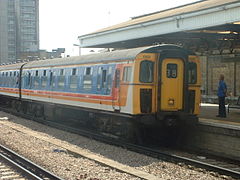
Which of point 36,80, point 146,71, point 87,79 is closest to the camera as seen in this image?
point 146,71

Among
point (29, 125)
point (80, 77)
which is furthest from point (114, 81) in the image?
point (29, 125)

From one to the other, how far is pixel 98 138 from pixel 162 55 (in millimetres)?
3893

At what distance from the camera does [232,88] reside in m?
25.6

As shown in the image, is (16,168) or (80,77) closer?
(16,168)

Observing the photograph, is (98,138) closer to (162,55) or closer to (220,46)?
(162,55)

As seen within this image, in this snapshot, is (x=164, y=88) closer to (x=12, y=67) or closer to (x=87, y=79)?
(x=87, y=79)

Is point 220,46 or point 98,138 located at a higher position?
point 220,46

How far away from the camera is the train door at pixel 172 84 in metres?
11.8

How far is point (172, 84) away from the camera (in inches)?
471

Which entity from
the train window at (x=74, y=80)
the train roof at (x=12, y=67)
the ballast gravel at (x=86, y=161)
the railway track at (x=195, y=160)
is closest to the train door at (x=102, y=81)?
the railway track at (x=195, y=160)

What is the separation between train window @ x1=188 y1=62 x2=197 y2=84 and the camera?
12.5m

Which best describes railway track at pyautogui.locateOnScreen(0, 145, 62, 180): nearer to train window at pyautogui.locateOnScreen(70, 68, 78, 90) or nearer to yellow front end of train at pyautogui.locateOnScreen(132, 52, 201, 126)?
yellow front end of train at pyautogui.locateOnScreen(132, 52, 201, 126)

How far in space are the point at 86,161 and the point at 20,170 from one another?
67.8 inches

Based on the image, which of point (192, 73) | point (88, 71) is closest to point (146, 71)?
point (192, 73)
